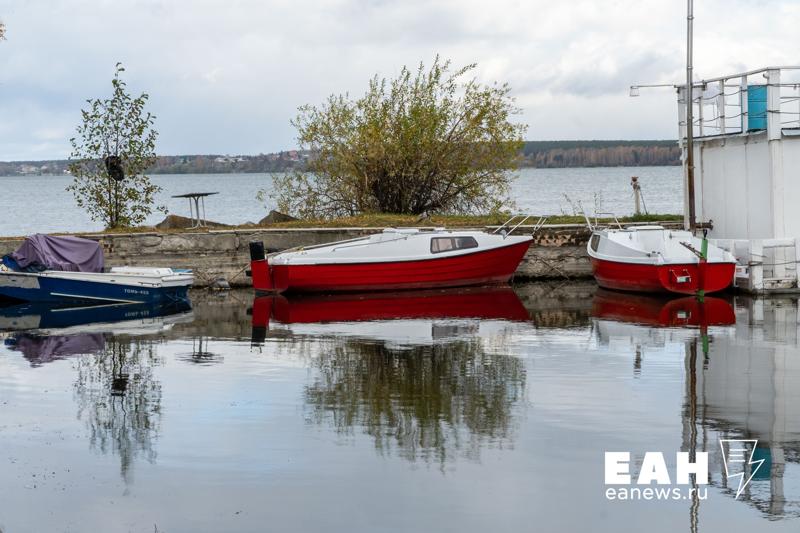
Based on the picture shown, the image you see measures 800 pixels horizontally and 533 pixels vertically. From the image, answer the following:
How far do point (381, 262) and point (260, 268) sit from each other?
2867 millimetres

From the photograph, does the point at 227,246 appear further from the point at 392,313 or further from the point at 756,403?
the point at 756,403

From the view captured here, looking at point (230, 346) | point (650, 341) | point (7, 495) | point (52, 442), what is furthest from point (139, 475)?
point (650, 341)

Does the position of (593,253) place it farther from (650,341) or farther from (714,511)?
(714,511)

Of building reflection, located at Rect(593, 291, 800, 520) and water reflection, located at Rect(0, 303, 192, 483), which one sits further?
water reflection, located at Rect(0, 303, 192, 483)

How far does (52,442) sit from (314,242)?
54.9 ft

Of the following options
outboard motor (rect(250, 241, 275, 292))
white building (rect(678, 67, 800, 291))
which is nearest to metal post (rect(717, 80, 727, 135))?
white building (rect(678, 67, 800, 291))

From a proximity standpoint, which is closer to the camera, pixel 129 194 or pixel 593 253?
pixel 593 253

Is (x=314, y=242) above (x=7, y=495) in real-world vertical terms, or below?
above

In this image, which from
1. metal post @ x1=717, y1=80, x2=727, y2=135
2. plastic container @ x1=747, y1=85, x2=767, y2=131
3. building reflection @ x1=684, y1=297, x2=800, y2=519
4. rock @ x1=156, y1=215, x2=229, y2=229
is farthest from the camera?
rock @ x1=156, y1=215, x2=229, y2=229

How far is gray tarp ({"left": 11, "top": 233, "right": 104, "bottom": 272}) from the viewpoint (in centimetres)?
2512

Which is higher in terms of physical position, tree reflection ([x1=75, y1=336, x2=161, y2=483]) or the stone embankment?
the stone embankment

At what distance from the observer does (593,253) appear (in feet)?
88.5

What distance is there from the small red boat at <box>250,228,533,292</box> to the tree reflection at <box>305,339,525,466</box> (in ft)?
26.7

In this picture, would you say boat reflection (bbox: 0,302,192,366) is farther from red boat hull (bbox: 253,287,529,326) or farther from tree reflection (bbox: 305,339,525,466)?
tree reflection (bbox: 305,339,525,466)
